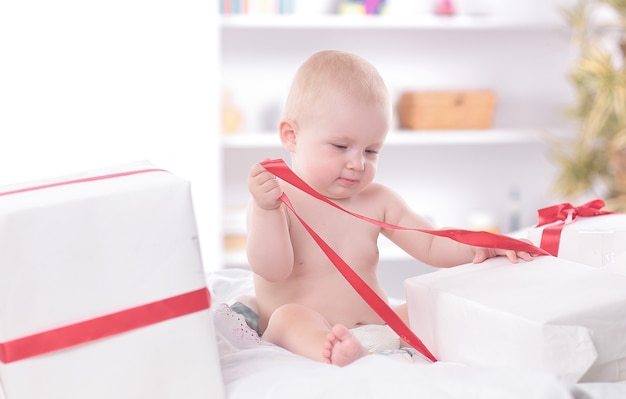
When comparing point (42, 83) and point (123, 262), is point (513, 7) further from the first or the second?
point (123, 262)

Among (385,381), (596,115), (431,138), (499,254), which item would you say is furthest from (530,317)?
(431,138)

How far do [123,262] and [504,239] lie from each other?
0.48 m

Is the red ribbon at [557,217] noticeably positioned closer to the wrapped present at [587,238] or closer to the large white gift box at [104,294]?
the wrapped present at [587,238]

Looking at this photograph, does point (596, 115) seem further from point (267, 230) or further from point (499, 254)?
point (267, 230)

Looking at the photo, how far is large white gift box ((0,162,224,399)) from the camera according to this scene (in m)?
0.79

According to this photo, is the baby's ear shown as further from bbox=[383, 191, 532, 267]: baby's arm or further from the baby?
bbox=[383, 191, 532, 267]: baby's arm

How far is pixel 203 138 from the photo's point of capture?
3.07 m

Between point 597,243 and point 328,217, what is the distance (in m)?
0.39

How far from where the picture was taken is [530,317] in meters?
0.81

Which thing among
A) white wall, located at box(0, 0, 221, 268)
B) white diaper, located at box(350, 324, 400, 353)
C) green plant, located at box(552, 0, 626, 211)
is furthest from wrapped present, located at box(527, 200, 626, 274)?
white wall, located at box(0, 0, 221, 268)

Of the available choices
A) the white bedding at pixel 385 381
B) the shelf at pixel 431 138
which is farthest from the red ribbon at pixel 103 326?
the shelf at pixel 431 138

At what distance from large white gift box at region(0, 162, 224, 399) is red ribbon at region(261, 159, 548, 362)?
0.63 feet

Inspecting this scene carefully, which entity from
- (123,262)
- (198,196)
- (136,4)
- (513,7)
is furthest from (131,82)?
(123,262)

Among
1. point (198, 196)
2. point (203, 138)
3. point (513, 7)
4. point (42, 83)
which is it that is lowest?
point (198, 196)
